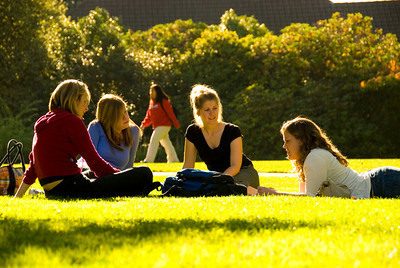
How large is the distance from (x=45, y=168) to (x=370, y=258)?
4398mm

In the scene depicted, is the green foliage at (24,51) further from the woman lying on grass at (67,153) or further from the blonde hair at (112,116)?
the woman lying on grass at (67,153)

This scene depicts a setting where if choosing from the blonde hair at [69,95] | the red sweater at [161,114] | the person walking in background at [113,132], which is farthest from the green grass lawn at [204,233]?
the red sweater at [161,114]

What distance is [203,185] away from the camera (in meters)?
7.73

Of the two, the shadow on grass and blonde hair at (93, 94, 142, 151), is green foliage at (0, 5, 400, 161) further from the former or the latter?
the shadow on grass

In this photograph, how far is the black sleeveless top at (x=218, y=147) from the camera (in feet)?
27.8

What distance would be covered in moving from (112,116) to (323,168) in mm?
2898

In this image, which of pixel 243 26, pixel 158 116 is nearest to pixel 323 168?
pixel 158 116

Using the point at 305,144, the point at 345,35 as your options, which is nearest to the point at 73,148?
the point at 305,144

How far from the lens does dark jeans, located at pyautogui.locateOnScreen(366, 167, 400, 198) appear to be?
24.1ft

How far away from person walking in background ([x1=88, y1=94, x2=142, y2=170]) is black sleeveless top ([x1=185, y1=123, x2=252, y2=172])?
81 cm

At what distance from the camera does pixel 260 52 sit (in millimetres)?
26562

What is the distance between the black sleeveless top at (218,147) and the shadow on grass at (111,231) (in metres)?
3.33

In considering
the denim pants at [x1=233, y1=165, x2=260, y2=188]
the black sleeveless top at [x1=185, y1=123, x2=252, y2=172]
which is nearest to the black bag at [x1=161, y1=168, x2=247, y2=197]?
the denim pants at [x1=233, y1=165, x2=260, y2=188]

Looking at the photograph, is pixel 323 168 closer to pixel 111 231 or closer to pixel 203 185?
pixel 203 185
